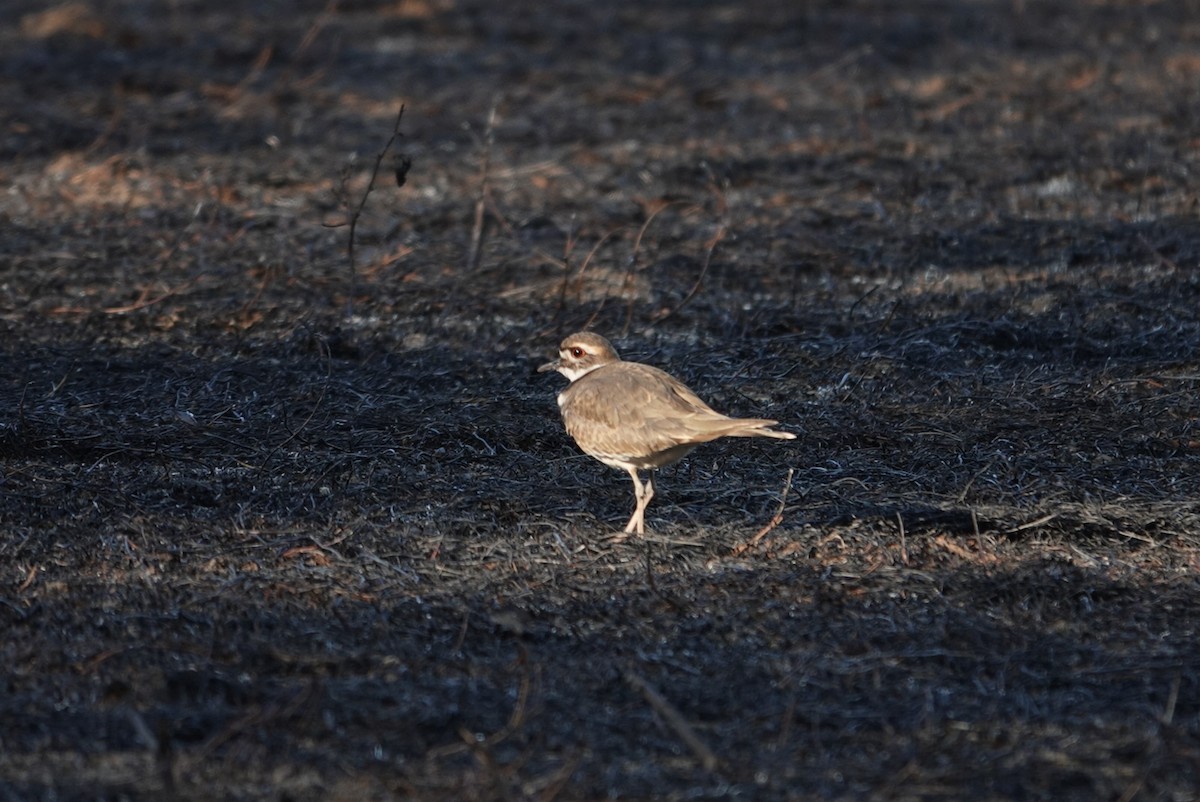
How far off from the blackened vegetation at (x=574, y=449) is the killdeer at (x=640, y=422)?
0.91ft

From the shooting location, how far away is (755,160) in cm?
1126

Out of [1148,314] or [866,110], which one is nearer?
[1148,314]

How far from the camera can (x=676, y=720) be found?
4262 millimetres

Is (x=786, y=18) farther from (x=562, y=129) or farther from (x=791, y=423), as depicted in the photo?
(x=791, y=423)

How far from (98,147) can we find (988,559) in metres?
7.87

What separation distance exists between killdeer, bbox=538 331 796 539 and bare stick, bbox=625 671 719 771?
1.34 metres

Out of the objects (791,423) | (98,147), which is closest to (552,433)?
(791,423)

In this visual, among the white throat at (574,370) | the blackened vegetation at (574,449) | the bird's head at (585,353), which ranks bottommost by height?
the blackened vegetation at (574,449)

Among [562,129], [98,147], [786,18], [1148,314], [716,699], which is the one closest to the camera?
[716,699]

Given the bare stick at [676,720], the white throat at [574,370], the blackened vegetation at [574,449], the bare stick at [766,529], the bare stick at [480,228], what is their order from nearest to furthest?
the bare stick at [676,720] < the blackened vegetation at [574,449] < the bare stick at [766,529] < the white throat at [574,370] < the bare stick at [480,228]

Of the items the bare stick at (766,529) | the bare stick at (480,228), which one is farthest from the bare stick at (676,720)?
the bare stick at (480,228)

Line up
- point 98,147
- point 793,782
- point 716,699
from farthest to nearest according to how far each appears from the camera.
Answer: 1. point 98,147
2. point 716,699
3. point 793,782

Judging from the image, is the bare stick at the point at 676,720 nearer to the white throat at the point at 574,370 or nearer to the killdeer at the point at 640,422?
the killdeer at the point at 640,422

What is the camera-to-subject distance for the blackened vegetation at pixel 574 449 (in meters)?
4.48
